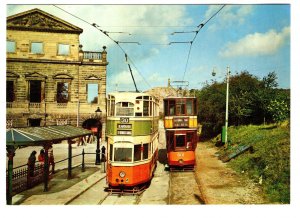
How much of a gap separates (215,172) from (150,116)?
5.73m

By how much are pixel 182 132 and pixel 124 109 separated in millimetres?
4836

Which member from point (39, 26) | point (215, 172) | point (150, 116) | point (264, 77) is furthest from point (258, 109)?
point (39, 26)

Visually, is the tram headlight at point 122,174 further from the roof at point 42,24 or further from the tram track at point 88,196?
the roof at point 42,24

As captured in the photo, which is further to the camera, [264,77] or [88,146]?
[88,146]

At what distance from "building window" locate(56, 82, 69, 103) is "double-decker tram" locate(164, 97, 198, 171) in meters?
15.6

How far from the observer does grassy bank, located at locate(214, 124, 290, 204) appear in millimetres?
10675

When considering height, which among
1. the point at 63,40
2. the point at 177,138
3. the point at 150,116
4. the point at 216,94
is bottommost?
the point at 177,138

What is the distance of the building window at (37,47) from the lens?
2586 cm

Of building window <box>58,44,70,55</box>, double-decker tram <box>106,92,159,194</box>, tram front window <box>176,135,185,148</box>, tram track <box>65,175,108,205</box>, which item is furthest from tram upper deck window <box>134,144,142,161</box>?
building window <box>58,44,70,55</box>

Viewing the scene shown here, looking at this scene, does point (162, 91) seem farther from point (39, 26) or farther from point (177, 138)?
point (177, 138)

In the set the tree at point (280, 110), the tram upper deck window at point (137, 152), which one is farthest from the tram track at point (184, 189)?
the tree at point (280, 110)

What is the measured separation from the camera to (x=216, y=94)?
2769cm

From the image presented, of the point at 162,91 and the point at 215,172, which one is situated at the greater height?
the point at 162,91

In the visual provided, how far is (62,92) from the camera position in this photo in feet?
92.2
